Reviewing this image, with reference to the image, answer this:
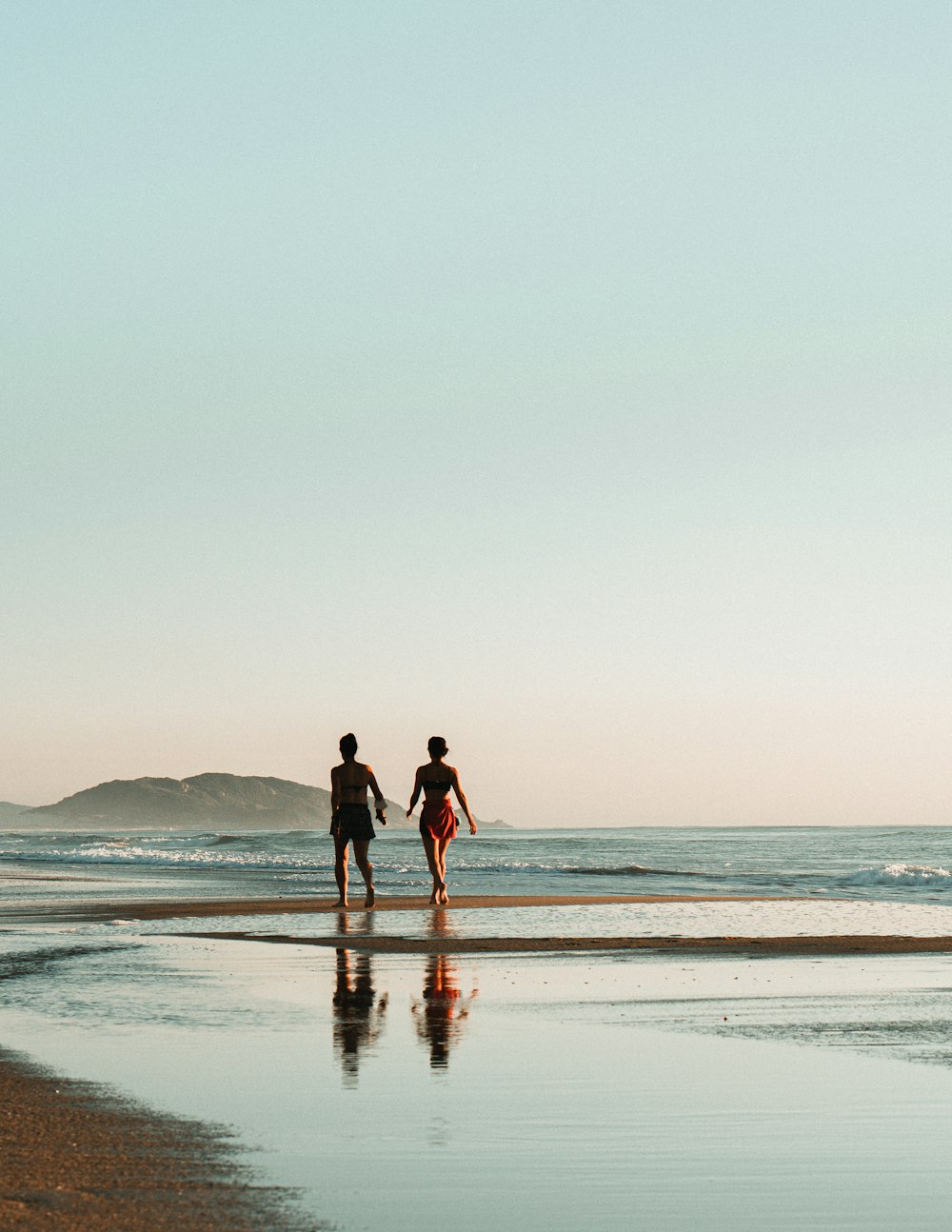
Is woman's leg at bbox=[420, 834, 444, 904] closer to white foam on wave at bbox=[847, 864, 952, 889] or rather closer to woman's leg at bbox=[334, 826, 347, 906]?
woman's leg at bbox=[334, 826, 347, 906]

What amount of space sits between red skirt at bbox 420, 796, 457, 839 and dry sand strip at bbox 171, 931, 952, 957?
4.42 metres

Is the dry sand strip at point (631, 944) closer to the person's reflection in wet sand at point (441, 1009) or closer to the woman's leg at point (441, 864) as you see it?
the person's reflection in wet sand at point (441, 1009)

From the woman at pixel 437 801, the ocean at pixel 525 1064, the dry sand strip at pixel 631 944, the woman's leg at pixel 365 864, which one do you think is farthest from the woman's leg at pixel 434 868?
the dry sand strip at pixel 631 944

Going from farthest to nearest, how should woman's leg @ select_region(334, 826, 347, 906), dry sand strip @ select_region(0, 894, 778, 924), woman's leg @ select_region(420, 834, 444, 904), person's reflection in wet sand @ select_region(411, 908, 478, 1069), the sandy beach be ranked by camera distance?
woman's leg @ select_region(420, 834, 444, 904)
woman's leg @ select_region(334, 826, 347, 906)
dry sand strip @ select_region(0, 894, 778, 924)
person's reflection in wet sand @ select_region(411, 908, 478, 1069)
the sandy beach

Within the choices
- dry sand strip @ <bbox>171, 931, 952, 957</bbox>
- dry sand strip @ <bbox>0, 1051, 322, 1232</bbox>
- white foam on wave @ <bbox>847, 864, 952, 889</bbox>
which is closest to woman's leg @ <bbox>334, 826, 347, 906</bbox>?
dry sand strip @ <bbox>171, 931, 952, 957</bbox>

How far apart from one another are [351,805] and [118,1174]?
12102 millimetres

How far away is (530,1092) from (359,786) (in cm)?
1099

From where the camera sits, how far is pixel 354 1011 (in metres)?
7.58

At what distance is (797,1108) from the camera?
5203 mm

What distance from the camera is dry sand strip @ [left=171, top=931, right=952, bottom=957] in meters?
11.0

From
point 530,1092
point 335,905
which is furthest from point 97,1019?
point 335,905

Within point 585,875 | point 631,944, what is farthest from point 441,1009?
point 585,875

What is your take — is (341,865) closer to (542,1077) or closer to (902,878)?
(542,1077)

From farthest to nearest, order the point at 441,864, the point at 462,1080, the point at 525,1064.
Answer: the point at 441,864, the point at 525,1064, the point at 462,1080
